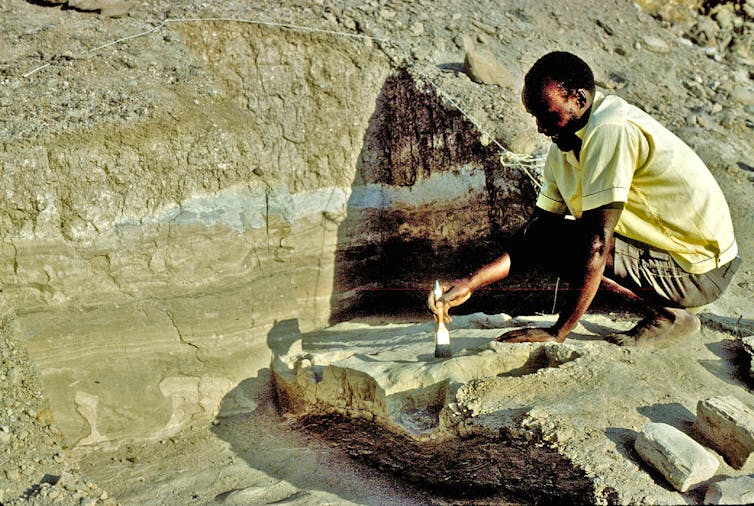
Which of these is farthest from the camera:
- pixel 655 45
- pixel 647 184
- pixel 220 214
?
pixel 655 45

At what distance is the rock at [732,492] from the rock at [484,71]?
2.93 m

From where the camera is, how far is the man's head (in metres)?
2.58

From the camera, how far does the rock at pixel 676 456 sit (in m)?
2.17

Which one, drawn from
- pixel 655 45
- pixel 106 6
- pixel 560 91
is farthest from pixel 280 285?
pixel 655 45

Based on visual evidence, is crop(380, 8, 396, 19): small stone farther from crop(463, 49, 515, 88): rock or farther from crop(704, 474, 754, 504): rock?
crop(704, 474, 754, 504): rock

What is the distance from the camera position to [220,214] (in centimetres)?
393

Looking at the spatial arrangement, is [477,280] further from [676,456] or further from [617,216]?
[676,456]

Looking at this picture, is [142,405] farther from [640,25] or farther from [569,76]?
[640,25]

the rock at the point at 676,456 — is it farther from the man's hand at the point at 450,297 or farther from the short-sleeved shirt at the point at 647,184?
the man's hand at the point at 450,297

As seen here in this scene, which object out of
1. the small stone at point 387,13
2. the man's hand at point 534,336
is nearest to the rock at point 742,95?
the small stone at point 387,13

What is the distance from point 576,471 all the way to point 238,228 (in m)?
2.37

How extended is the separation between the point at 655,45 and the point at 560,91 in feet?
11.2

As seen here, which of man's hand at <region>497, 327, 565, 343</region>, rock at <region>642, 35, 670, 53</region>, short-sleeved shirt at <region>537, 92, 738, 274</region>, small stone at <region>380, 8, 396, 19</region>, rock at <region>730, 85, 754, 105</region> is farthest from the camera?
rock at <region>642, 35, 670, 53</region>

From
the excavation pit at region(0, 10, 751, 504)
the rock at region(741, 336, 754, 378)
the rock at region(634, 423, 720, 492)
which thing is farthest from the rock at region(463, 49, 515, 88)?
the rock at region(634, 423, 720, 492)
